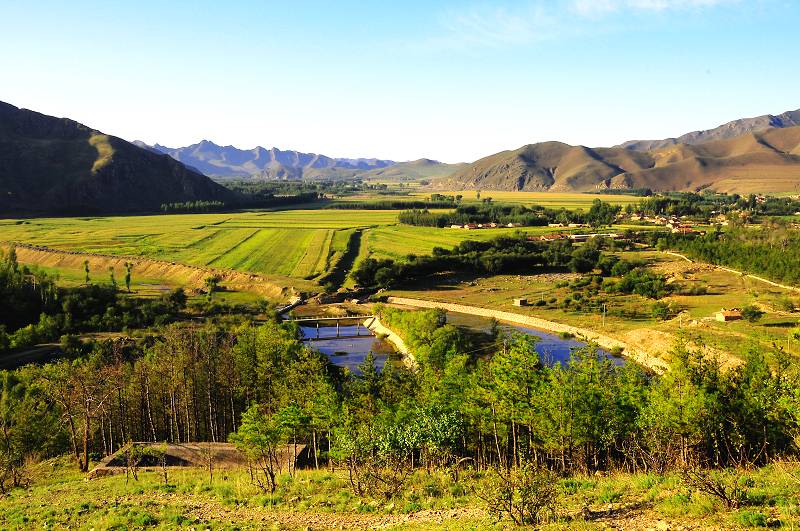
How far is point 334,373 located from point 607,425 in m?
33.5

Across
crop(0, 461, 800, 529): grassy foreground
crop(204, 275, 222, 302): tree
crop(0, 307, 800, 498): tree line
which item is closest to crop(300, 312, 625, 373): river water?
crop(204, 275, 222, 302): tree

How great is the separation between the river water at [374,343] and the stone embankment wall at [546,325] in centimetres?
158

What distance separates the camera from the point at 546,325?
321ft

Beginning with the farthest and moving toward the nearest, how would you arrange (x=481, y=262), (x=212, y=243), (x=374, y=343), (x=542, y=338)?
(x=212, y=243), (x=481, y=262), (x=374, y=343), (x=542, y=338)

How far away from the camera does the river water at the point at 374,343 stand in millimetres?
80938

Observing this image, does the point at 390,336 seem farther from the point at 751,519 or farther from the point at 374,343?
the point at 751,519

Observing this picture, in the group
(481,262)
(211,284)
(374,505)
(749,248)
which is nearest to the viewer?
(374,505)

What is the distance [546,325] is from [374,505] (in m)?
78.4

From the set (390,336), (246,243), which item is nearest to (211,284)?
(390,336)

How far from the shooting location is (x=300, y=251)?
161 meters

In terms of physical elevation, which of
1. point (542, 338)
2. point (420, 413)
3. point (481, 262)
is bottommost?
point (542, 338)

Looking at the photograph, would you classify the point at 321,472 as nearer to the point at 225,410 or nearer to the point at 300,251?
the point at 225,410

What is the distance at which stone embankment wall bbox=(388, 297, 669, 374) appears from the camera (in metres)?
74.4

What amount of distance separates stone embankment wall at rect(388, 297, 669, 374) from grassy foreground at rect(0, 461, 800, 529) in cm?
4231
